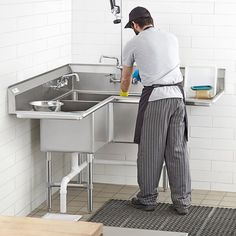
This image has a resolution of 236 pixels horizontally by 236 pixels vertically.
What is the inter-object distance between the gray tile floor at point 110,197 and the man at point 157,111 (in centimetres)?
42

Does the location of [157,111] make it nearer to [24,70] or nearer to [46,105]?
[46,105]

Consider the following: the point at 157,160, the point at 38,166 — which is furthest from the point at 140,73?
the point at 38,166

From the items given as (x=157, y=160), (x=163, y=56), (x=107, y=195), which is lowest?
(x=107, y=195)

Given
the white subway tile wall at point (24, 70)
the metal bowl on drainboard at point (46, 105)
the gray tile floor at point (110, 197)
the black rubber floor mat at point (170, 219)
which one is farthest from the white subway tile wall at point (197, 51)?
the metal bowl on drainboard at point (46, 105)

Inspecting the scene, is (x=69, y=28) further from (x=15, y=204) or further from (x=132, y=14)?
(x=15, y=204)

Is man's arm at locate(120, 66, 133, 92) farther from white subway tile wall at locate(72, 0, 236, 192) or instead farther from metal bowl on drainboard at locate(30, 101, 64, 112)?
white subway tile wall at locate(72, 0, 236, 192)

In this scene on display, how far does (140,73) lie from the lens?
541cm

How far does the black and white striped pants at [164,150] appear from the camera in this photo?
17.6 feet

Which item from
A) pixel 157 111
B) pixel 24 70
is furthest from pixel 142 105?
pixel 24 70

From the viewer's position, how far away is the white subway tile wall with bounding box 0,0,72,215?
5.01 meters

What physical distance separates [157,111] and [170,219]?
2.65 feet

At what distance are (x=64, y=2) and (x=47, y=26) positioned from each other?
0.48 m

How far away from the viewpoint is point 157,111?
5.35m

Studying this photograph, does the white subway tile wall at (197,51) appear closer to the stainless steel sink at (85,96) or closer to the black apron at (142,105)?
the stainless steel sink at (85,96)
